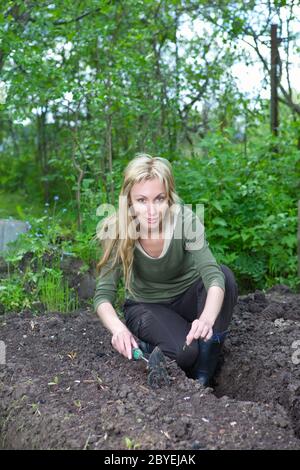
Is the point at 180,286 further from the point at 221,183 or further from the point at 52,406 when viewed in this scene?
the point at 221,183

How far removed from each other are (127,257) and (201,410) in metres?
0.89

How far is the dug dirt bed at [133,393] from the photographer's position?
7.40 feet

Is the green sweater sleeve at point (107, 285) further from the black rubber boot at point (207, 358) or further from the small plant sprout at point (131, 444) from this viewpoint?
the small plant sprout at point (131, 444)

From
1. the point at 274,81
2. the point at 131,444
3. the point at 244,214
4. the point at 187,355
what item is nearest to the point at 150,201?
the point at 187,355

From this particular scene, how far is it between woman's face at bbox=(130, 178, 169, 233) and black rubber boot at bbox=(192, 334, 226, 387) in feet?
1.93

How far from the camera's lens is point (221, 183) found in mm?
4898

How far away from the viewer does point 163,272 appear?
10.7ft

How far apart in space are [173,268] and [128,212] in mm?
358

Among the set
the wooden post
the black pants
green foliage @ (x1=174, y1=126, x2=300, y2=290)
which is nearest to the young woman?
the black pants

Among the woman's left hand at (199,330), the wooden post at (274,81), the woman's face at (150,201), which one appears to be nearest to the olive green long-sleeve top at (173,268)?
the woman's face at (150,201)

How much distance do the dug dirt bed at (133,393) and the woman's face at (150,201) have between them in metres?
0.64

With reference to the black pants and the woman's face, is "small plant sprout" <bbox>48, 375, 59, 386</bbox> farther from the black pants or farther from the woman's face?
the woman's face

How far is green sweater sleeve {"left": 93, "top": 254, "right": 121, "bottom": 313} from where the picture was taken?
3.07 m

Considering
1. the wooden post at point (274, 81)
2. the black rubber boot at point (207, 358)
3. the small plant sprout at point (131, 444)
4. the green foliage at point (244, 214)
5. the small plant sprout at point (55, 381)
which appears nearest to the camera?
the small plant sprout at point (131, 444)
